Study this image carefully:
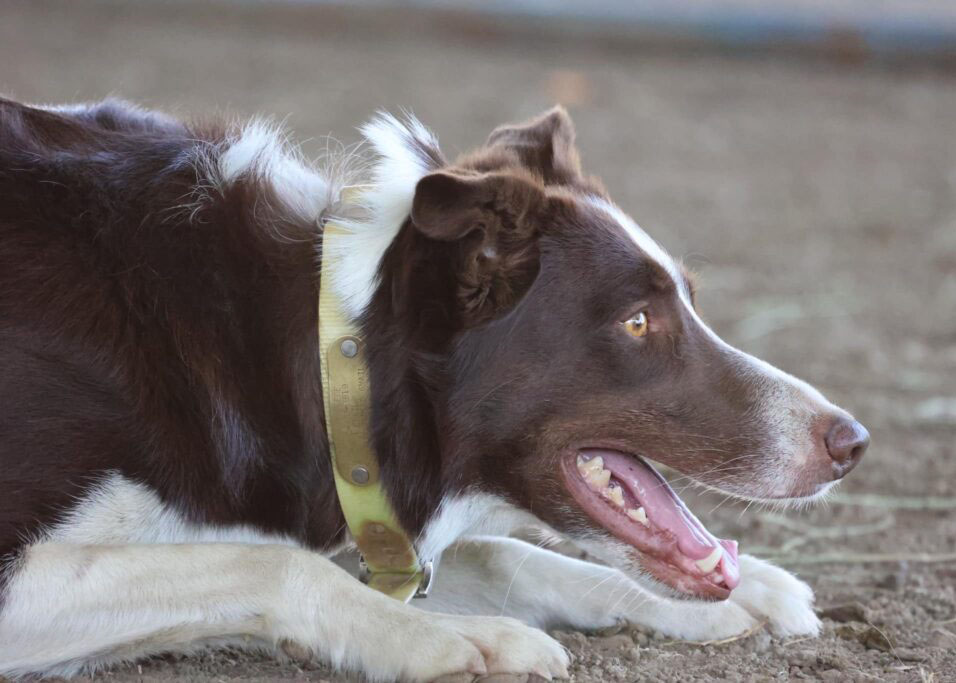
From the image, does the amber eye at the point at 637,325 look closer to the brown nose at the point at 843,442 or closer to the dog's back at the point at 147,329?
the brown nose at the point at 843,442

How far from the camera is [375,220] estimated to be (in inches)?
129

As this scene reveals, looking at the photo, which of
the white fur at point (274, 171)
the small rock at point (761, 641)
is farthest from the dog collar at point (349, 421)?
the small rock at point (761, 641)

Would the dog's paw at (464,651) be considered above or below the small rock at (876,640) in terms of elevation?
above

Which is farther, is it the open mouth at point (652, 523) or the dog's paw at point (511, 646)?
the open mouth at point (652, 523)

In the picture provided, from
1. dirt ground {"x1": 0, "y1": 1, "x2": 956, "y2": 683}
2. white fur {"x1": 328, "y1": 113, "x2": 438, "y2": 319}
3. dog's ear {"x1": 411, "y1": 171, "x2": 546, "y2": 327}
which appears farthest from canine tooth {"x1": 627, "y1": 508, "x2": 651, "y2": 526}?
white fur {"x1": 328, "y1": 113, "x2": 438, "y2": 319}

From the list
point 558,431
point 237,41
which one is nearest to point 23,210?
point 558,431

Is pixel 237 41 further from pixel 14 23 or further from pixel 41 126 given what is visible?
pixel 41 126

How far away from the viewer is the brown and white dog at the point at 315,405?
3016 mm

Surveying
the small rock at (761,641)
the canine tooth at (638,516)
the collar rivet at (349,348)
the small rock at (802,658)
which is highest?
the collar rivet at (349,348)

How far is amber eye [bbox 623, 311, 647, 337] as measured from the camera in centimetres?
324

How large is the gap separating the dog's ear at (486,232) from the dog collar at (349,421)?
292 millimetres

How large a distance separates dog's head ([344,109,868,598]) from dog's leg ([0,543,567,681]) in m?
0.36

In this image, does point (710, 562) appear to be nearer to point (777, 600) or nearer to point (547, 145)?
point (777, 600)

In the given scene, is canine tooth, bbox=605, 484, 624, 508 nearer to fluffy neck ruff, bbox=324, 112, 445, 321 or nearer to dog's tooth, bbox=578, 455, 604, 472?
dog's tooth, bbox=578, 455, 604, 472
